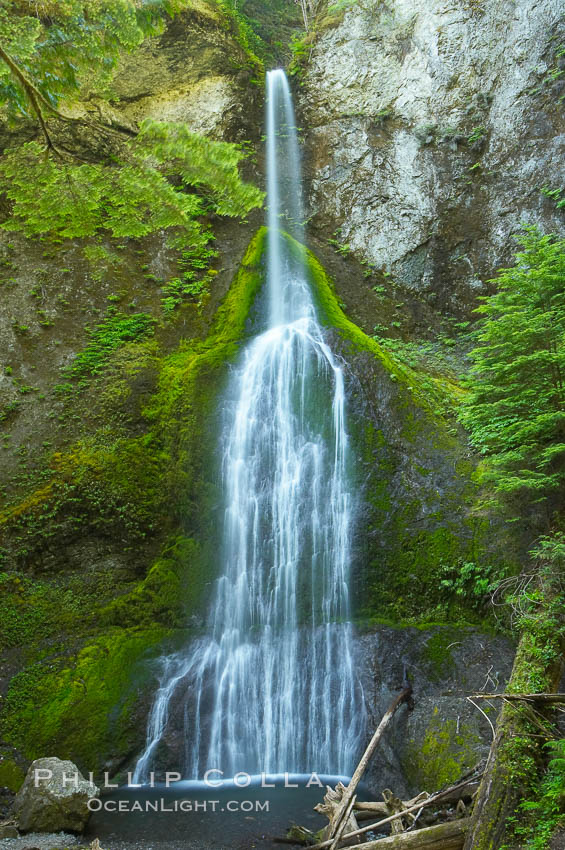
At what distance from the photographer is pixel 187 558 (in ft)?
27.9

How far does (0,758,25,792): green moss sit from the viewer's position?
637 centimetres

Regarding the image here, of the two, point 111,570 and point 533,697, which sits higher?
point 111,570

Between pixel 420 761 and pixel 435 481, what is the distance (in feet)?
12.1

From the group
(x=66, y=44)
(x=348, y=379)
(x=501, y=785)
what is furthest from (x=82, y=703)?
(x=66, y=44)

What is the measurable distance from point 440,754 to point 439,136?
531 inches

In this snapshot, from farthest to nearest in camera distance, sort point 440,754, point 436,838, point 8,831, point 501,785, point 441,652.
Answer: point 441,652 → point 440,754 → point 8,831 → point 436,838 → point 501,785

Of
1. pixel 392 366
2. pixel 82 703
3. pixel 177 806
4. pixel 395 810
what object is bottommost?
pixel 177 806

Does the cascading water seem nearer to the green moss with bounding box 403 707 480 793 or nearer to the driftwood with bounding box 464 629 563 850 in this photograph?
the green moss with bounding box 403 707 480 793

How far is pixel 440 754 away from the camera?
18.5ft

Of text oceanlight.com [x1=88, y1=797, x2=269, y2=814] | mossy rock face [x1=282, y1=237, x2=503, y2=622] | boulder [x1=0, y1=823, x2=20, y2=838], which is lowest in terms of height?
text oceanlight.com [x1=88, y1=797, x2=269, y2=814]

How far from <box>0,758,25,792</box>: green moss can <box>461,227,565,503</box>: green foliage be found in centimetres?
630

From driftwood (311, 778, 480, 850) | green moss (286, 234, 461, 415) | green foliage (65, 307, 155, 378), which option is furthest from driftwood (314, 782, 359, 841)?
green foliage (65, 307, 155, 378)

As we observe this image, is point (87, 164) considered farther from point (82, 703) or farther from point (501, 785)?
point (82, 703)

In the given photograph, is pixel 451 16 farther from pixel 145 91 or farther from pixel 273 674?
pixel 273 674
